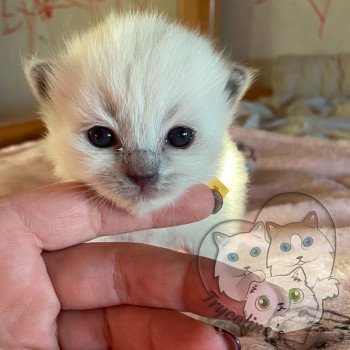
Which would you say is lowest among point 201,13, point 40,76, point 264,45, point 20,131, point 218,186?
point 20,131

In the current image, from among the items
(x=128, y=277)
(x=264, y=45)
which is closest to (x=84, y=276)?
(x=128, y=277)

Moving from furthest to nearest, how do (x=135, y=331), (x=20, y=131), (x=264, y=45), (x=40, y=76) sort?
(x=264, y=45)
(x=20, y=131)
(x=40, y=76)
(x=135, y=331)

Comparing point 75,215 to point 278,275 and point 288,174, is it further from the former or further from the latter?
point 288,174

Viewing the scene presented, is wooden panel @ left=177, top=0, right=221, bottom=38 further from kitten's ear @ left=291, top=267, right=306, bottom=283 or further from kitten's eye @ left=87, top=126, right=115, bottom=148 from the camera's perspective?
kitten's ear @ left=291, top=267, right=306, bottom=283

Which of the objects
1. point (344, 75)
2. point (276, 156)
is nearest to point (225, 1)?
point (344, 75)

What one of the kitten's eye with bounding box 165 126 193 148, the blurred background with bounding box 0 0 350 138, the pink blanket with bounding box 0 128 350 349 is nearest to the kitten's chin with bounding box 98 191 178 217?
the kitten's eye with bounding box 165 126 193 148

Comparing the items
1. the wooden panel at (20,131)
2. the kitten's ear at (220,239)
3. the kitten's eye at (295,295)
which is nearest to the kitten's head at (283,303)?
the kitten's eye at (295,295)
